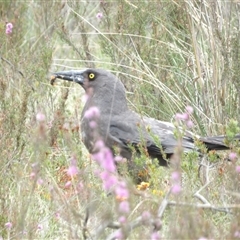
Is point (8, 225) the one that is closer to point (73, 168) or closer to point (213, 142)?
point (73, 168)

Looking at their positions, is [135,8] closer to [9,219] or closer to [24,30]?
[24,30]

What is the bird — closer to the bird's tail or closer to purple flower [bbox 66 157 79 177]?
the bird's tail

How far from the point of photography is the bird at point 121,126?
19.1ft

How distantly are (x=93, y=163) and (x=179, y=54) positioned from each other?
119 centimetres

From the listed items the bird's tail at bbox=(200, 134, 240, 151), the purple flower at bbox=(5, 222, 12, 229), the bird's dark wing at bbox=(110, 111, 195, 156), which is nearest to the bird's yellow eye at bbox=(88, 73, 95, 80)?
the bird's dark wing at bbox=(110, 111, 195, 156)

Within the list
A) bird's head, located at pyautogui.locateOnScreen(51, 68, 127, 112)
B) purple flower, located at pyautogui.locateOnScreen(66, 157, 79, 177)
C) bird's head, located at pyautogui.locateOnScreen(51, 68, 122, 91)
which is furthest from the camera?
bird's head, located at pyautogui.locateOnScreen(51, 68, 122, 91)

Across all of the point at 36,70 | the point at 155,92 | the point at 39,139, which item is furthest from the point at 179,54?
the point at 39,139

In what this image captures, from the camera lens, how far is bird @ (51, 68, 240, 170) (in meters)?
5.83

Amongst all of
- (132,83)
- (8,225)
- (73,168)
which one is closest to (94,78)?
(132,83)

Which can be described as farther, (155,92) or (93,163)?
(155,92)

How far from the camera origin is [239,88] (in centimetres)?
617

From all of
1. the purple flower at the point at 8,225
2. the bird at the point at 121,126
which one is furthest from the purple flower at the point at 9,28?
the purple flower at the point at 8,225

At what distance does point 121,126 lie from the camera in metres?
6.11

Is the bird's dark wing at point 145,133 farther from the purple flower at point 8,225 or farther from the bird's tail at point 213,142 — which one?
the purple flower at point 8,225
